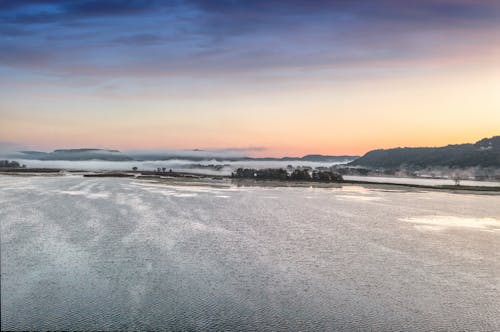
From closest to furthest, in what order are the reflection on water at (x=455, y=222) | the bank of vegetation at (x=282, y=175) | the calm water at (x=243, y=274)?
the calm water at (x=243, y=274)
the reflection on water at (x=455, y=222)
the bank of vegetation at (x=282, y=175)

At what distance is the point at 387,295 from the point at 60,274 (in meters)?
8.88

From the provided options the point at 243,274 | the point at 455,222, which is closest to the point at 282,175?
the point at 455,222

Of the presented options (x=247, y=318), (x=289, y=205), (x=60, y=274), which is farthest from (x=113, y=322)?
(x=289, y=205)

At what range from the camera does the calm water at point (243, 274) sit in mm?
Result: 8859

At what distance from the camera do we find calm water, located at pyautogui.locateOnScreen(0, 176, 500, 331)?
8.86 m

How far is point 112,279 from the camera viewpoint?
37.3 ft

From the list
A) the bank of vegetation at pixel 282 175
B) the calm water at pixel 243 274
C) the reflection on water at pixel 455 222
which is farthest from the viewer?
the bank of vegetation at pixel 282 175

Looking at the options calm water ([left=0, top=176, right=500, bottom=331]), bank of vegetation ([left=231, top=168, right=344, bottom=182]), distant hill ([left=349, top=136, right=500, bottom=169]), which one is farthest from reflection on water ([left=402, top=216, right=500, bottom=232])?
distant hill ([left=349, top=136, right=500, bottom=169])

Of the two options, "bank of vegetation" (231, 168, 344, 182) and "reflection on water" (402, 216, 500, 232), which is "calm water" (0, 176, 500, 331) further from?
"bank of vegetation" (231, 168, 344, 182)

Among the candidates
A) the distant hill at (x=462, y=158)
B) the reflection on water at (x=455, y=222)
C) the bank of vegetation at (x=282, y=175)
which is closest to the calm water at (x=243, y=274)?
the reflection on water at (x=455, y=222)

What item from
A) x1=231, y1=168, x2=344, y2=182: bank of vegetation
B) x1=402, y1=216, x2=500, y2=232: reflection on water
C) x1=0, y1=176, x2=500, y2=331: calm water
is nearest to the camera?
x1=0, y1=176, x2=500, y2=331: calm water

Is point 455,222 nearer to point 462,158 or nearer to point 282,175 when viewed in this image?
point 282,175

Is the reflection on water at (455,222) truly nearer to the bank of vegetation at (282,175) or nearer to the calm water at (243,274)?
the calm water at (243,274)

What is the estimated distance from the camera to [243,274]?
12.3 meters
